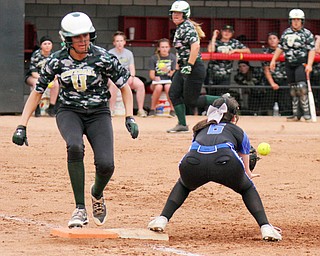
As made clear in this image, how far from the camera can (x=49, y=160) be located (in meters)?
12.4

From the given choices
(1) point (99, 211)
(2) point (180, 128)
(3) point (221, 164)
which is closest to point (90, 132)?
(1) point (99, 211)

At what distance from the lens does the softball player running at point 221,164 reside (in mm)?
7145

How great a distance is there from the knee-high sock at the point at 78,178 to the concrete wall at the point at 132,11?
14.0 metres

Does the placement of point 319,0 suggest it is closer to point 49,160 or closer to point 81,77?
point 49,160

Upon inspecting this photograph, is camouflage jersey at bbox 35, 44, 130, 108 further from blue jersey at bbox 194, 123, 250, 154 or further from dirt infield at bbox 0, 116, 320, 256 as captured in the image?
dirt infield at bbox 0, 116, 320, 256

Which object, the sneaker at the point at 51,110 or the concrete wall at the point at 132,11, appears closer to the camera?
the sneaker at the point at 51,110

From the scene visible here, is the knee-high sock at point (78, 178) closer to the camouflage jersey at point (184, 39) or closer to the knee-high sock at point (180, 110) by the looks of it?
the camouflage jersey at point (184, 39)

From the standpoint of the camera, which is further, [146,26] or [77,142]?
[146,26]

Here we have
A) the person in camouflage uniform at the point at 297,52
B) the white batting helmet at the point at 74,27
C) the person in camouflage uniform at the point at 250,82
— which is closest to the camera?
the white batting helmet at the point at 74,27

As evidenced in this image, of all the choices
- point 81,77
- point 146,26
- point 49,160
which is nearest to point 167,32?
point 146,26

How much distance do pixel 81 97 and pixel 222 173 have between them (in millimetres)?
1254

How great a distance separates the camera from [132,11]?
21.9 m

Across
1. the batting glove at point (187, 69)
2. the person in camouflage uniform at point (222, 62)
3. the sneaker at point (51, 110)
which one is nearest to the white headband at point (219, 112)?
the batting glove at point (187, 69)

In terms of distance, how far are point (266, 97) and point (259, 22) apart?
8.23ft
